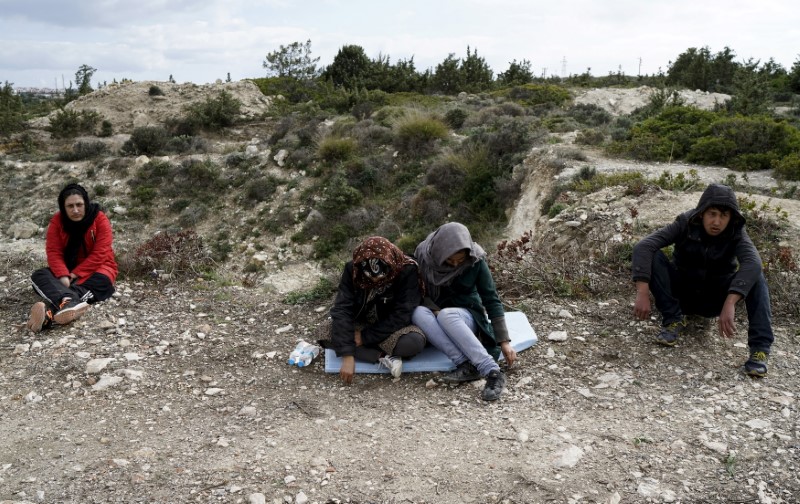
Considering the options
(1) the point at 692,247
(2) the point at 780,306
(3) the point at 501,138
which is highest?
(3) the point at 501,138

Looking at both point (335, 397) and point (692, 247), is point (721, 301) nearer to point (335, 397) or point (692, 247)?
point (692, 247)

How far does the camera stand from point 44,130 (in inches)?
641

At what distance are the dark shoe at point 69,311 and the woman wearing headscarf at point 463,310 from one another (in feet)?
9.79

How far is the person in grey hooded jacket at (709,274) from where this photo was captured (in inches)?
144

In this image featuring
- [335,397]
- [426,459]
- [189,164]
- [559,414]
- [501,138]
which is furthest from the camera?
[189,164]

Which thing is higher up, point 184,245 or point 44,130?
point 44,130

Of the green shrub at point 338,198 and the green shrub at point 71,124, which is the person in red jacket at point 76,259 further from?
the green shrub at point 71,124

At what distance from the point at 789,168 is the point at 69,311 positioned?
9558 millimetres

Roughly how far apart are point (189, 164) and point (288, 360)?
9365 millimetres

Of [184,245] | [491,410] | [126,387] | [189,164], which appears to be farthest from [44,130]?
[491,410]

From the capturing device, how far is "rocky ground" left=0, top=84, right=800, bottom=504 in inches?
108

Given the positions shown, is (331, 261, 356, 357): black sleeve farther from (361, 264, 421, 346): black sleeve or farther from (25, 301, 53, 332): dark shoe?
(25, 301, 53, 332): dark shoe

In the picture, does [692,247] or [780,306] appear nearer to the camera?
[692,247]

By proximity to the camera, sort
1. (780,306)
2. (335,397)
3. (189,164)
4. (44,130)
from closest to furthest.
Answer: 1. (335,397)
2. (780,306)
3. (189,164)
4. (44,130)
